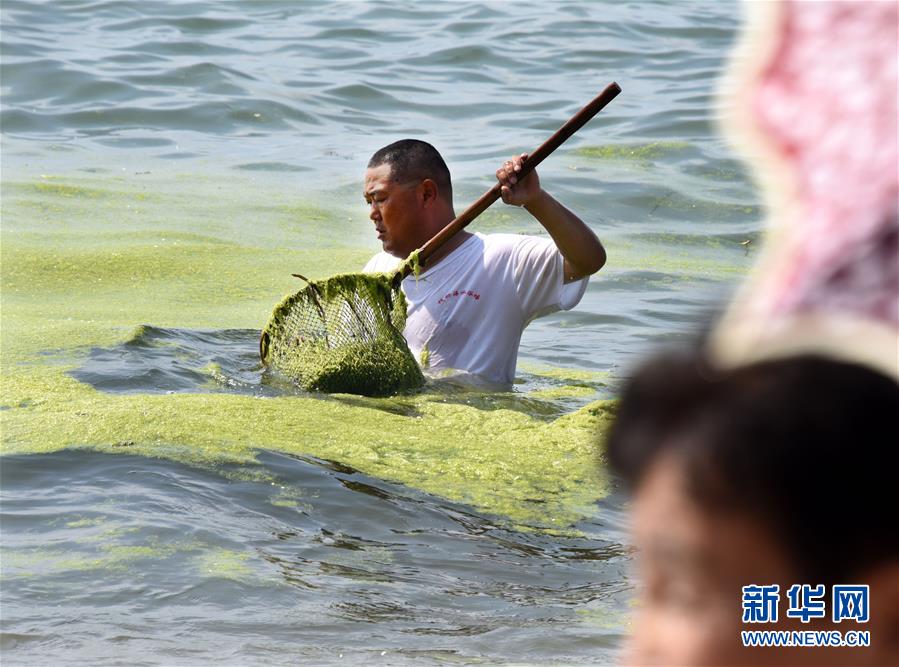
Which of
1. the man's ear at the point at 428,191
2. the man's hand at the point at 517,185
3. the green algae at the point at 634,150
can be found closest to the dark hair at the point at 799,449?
the man's hand at the point at 517,185

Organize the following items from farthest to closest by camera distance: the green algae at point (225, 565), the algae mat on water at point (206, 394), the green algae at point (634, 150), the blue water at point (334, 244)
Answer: the green algae at point (634, 150) → the algae mat on water at point (206, 394) → the green algae at point (225, 565) → the blue water at point (334, 244)

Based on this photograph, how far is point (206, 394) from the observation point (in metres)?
4.78

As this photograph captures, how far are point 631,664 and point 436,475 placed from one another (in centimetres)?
324

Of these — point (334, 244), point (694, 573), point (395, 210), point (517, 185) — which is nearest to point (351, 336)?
point (395, 210)

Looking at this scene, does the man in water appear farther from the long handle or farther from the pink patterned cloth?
the pink patterned cloth

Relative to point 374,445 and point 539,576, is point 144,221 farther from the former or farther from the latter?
point 539,576

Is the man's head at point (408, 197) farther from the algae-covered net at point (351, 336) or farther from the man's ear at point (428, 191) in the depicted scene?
the algae-covered net at point (351, 336)

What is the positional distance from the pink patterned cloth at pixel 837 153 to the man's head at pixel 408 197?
4603mm

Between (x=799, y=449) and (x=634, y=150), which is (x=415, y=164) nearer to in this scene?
(x=799, y=449)

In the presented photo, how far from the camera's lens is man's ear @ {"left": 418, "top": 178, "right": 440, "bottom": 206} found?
17.2ft

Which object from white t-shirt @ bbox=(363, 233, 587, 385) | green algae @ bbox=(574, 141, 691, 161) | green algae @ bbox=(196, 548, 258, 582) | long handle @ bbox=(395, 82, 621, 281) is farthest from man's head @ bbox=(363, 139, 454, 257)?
green algae @ bbox=(574, 141, 691, 161)

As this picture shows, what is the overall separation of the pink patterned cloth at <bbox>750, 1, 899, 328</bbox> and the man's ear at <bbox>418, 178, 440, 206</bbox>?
15.1 ft

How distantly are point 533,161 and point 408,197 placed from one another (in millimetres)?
890

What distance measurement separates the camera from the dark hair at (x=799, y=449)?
61cm
